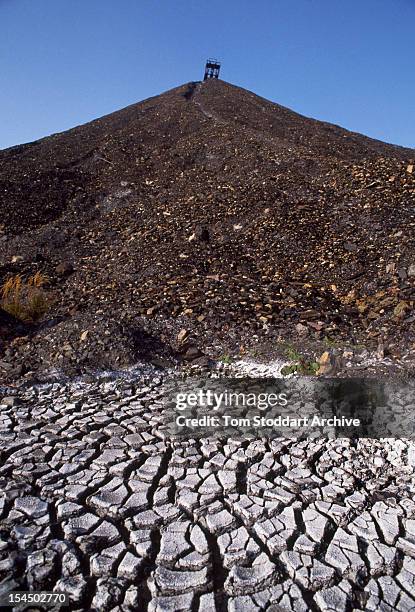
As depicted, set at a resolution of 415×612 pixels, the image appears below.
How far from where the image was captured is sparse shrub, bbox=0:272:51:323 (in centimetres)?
544

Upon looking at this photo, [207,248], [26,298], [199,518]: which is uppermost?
[207,248]

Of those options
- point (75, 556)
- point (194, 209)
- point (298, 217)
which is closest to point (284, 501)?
point (75, 556)

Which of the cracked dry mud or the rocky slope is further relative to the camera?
the rocky slope

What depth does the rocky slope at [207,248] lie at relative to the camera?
462 centimetres

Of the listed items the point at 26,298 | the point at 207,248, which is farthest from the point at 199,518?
the point at 207,248

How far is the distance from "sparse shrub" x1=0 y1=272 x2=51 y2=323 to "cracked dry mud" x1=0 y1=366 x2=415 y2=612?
7.38 feet

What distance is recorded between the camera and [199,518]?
7.90 feet

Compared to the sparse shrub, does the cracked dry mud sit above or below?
below

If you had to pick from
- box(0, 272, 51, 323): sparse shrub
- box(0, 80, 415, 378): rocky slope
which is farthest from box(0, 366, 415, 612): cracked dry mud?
→ box(0, 272, 51, 323): sparse shrub

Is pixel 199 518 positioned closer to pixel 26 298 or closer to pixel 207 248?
pixel 26 298

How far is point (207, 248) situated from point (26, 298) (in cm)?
254

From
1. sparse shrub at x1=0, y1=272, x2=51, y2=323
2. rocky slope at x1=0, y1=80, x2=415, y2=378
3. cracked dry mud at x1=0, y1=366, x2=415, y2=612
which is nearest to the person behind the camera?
cracked dry mud at x1=0, y1=366, x2=415, y2=612

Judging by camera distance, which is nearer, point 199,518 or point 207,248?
point 199,518

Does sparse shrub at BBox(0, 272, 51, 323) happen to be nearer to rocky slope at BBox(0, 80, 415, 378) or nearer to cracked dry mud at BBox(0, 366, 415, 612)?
rocky slope at BBox(0, 80, 415, 378)
